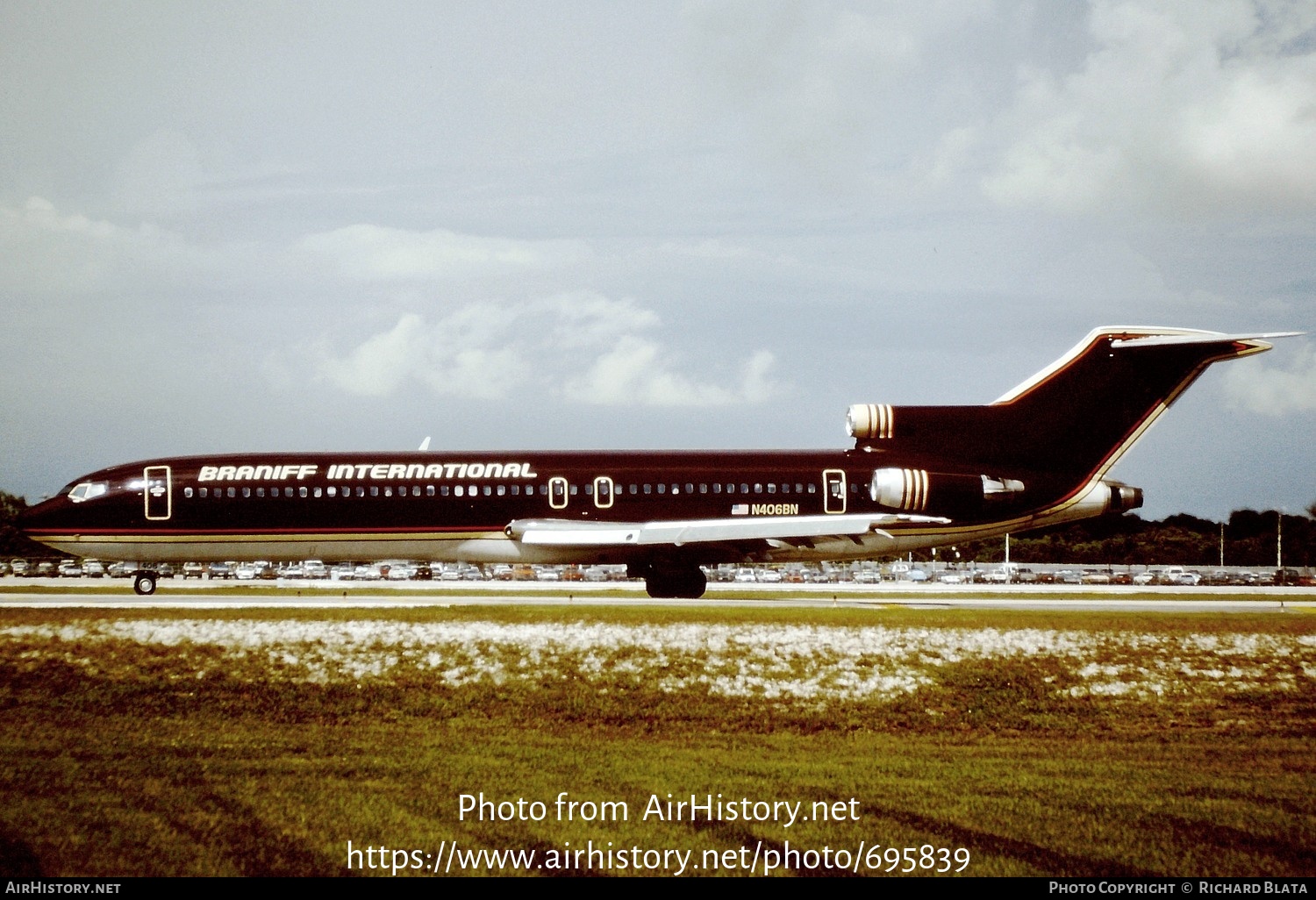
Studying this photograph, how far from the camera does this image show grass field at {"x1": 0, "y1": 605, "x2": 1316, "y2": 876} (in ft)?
41.8

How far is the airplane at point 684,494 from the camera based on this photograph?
36188mm

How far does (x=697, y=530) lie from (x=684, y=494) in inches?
80.2

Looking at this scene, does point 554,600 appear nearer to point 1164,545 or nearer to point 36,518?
point 36,518

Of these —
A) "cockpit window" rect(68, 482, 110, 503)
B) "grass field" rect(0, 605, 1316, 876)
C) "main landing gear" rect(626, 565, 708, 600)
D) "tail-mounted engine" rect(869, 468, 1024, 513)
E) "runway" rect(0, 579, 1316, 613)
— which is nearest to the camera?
"grass field" rect(0, 605, 1316, 876)

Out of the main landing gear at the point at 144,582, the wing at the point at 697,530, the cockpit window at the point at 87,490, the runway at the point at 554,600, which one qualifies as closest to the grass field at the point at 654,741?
the runway at the point at 554,600

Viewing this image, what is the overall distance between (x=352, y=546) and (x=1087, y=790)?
25.8m

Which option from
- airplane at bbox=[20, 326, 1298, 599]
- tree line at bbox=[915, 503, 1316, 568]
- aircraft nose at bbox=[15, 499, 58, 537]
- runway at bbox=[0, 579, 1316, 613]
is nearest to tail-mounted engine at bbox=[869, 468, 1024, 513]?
airplane at bbox=[20, 326, 1298, 599]

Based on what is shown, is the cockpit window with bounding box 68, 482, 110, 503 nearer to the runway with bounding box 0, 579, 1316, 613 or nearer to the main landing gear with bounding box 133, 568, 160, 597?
the main landing gear with bounding box 133, 568, 160, 597

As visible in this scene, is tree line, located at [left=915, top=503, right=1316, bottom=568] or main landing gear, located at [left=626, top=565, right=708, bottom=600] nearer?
main landing gear, located at [left=626, top=565, right=708, bottom=600]

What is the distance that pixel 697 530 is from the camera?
35719mm

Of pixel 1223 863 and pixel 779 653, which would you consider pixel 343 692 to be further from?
pixel 1223 863

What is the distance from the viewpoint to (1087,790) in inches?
611

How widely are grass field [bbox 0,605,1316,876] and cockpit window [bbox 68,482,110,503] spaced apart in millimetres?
10973

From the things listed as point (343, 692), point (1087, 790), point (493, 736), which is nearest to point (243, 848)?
point (493, 736)
